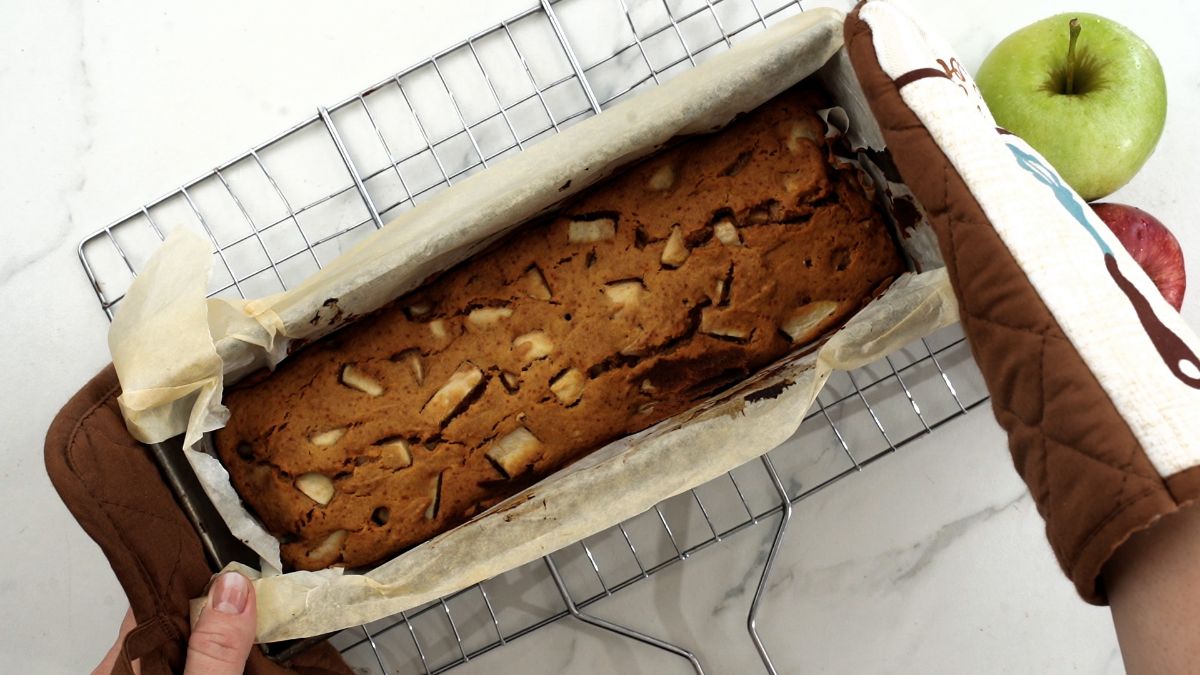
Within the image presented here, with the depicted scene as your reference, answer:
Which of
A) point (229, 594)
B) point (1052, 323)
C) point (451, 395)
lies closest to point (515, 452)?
point (451, 395)

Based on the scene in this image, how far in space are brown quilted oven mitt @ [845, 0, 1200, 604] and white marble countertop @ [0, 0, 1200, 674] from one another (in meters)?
0.46

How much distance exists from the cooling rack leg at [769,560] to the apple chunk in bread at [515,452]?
33cm

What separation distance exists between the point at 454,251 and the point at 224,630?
0.46 m

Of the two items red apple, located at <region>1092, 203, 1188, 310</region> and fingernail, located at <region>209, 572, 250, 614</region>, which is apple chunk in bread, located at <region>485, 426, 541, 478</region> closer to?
fingernail, located at <region>209, 572, 250, 614</region>

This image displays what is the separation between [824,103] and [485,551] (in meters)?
0.64

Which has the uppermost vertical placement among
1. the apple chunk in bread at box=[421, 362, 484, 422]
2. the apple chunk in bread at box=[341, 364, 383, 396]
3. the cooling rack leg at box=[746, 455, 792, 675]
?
the apple chunk in bread at box=[341, 364, 383, 396]

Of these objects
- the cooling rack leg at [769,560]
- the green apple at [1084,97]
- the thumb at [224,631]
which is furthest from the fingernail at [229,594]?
the green apple at [1084,97]

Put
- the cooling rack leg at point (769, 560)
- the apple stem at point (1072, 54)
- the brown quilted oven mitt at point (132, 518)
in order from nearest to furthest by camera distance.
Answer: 1. the brown quilted oven mitt at point (132, 518)
2. the apple stem at point (1072, 54)
3. the cooling rack leg at point (769, 560)

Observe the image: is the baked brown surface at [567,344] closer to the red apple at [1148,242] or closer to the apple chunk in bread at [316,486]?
the apple chunk in bread at [316,486]

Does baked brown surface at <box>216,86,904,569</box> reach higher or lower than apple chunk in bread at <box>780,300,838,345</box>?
higher

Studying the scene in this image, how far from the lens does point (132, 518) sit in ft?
2.79

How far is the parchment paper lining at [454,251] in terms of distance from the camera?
875 mm

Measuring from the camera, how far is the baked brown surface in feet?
3.14

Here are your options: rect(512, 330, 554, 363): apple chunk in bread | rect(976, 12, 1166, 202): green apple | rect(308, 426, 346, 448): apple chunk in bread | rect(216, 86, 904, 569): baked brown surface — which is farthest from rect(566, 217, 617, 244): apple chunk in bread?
rect(976, 12, 1166, 202): green apple
